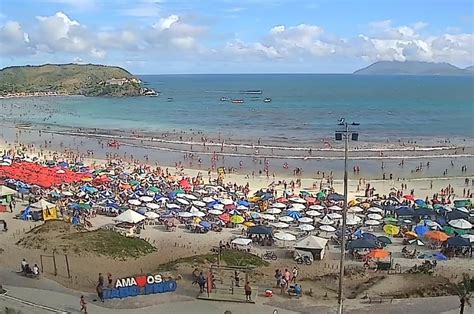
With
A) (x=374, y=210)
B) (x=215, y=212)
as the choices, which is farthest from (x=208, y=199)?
(x=374, y=210)

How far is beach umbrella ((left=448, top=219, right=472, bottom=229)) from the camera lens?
89.3 feet

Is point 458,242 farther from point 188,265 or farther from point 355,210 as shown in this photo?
point 188,265

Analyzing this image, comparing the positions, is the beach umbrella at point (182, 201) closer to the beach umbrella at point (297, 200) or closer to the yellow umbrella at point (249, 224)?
the yellow umbrella at point (249, 224)

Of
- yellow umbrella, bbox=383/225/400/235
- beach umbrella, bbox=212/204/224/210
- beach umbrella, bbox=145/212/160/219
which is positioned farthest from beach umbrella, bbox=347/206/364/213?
beach umbrella, bbox=145/212/160/219

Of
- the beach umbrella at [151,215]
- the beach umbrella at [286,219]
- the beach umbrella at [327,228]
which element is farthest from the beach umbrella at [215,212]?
the beach umbrella at [327,228]

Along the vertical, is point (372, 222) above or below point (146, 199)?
below

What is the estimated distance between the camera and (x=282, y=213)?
30.8 meters

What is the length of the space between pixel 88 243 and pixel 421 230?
15.0 meters

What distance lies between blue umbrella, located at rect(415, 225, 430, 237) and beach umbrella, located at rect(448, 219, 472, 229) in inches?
55.3

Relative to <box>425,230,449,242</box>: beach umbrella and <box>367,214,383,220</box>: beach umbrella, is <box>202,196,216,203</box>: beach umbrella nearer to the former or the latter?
<box>367,214,383,220</box>: beach umbrella

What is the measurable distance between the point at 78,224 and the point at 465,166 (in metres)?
33.7

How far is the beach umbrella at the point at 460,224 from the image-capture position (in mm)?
27205

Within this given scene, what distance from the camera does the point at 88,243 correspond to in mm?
23781

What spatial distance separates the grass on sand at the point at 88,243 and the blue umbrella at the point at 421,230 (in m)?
12.1
